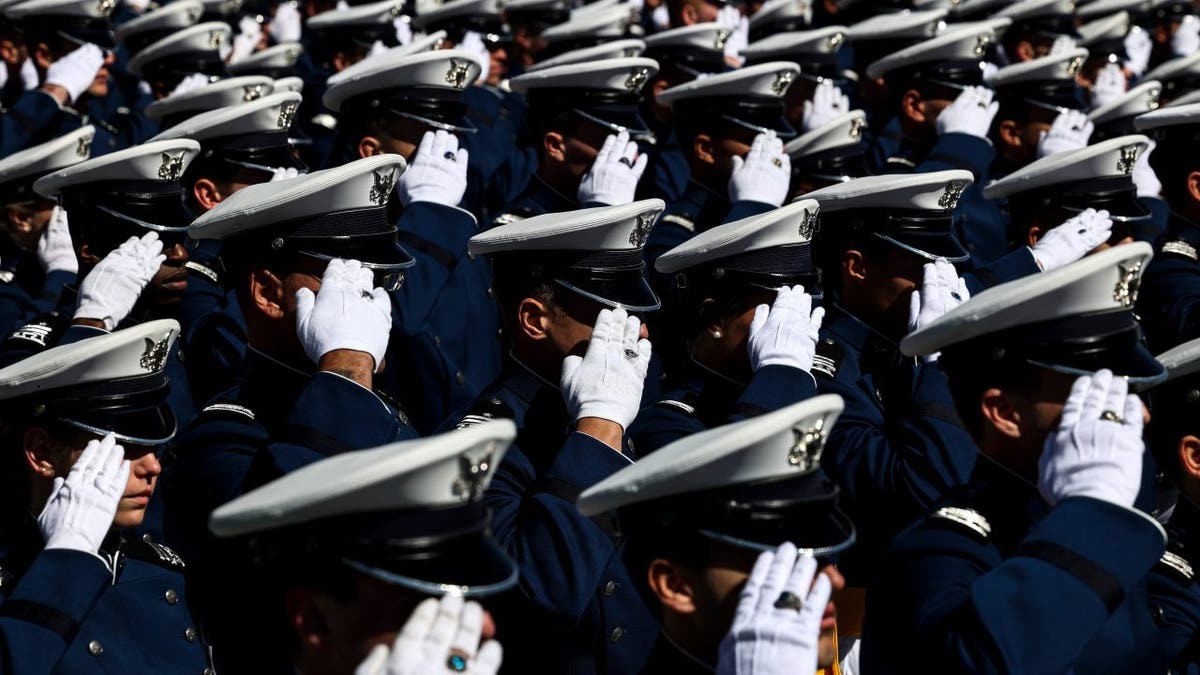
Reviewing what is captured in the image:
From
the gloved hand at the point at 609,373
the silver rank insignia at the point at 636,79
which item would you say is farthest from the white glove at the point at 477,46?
the gloved hand at the point at 609,373

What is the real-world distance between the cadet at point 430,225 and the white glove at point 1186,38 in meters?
5.91

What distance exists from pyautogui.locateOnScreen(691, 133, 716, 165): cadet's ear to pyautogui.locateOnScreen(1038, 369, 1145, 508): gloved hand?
332 centimetres

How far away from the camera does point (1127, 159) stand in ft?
18.4

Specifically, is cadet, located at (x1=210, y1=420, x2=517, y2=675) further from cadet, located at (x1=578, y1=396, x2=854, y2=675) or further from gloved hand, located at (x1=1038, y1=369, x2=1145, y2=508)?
gloved hand, located at (x1=1038, y1=369, x2=1145, y2=508)

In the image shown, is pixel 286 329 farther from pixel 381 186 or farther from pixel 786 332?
pixel 786 332

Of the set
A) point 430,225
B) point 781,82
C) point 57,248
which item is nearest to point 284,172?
point 430,225

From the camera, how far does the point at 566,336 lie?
4.16 metres

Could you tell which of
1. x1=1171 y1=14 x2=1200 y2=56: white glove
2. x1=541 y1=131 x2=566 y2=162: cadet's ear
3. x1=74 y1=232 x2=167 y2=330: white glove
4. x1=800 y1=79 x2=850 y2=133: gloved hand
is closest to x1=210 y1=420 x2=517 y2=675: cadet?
x1=74 y1=232 x2=167 y2=330: white glove

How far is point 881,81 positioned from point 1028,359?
205 inches

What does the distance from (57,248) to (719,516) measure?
387 centimetres

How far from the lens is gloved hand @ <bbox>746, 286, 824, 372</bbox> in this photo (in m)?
4.09

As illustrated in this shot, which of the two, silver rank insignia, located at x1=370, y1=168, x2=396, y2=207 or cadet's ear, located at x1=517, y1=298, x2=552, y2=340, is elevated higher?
silver rank insignia, located at x1=370, y1=168, x2=396, y2=207

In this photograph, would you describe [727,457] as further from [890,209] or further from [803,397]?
[890,209]

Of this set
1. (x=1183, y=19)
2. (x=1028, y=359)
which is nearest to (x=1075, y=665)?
(x=1028, y=359)
